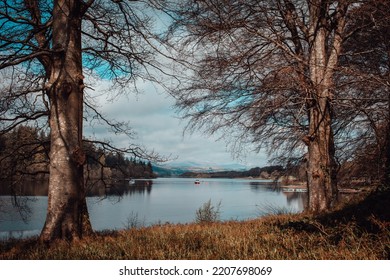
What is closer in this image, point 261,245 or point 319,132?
point 261,245

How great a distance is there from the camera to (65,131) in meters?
6.84

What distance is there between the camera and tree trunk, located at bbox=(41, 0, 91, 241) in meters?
6.66

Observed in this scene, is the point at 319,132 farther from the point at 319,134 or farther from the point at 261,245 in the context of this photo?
the point at 261,245

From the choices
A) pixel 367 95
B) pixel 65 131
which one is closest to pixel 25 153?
pixel 65 131

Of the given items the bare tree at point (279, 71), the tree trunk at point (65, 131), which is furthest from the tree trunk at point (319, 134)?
the tree trunk at point (65, 131)

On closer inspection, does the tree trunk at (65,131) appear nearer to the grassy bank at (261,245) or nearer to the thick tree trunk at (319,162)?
the grassy bank at (261,245)

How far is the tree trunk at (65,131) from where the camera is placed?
21.8 ft

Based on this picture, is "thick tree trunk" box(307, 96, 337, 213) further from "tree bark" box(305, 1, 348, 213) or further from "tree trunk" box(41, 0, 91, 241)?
"tree trunk" box(41, 0, 91, 241)

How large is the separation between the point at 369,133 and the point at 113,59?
1045cm

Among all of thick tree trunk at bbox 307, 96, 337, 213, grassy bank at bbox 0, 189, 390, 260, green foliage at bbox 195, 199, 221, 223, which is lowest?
green foliage at bbox 195, 199, 221, 223

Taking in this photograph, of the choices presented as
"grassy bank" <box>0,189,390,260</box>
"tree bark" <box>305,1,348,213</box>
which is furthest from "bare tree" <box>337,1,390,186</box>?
"grassy bank" <box>0,189,390,260</box>

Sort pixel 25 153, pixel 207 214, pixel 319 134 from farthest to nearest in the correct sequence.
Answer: pixel 207 214
pixel 319 134
pixel 25 153

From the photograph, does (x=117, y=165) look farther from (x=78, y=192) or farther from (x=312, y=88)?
(x=312, y=88)
